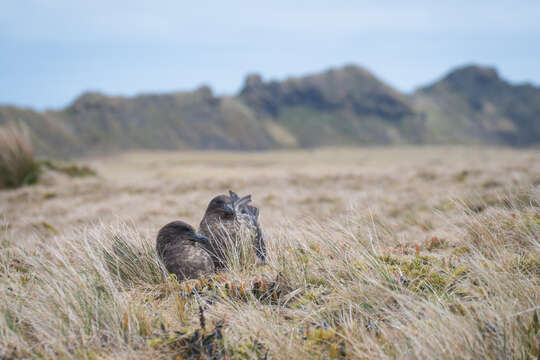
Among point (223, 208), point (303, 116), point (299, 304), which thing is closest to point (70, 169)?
point (223, 208)

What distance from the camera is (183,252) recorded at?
9.69 feet

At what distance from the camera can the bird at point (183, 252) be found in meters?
2.92

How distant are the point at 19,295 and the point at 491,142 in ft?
585

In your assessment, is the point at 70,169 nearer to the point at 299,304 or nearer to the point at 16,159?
the point at 16,159

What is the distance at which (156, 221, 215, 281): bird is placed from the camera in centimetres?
292

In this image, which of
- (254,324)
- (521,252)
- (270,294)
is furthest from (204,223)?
(521,252)

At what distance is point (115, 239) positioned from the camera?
10.2 ft

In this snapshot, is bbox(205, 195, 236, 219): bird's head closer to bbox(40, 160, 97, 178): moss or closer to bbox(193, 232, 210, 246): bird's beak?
bbox(193, 232, 210, 246): bird's beak

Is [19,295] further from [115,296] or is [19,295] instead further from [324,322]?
[324,322]

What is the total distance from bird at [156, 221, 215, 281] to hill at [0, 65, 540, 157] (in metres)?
88.8

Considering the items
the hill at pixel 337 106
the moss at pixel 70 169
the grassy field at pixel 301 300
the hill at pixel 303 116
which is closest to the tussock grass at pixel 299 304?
the grassy field at pixel 301 300

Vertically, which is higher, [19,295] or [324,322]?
[19,295]

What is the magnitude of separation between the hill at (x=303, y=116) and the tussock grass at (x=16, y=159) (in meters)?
75.6

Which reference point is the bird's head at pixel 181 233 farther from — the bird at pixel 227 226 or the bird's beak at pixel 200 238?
the bird at pixel 227 226
